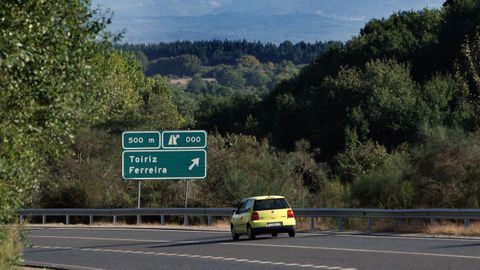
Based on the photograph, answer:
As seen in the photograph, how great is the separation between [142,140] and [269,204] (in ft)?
50.2

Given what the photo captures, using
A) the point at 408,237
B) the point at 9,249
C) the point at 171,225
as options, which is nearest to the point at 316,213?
the point at 408,237

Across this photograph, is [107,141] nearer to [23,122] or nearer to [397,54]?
[397,54]

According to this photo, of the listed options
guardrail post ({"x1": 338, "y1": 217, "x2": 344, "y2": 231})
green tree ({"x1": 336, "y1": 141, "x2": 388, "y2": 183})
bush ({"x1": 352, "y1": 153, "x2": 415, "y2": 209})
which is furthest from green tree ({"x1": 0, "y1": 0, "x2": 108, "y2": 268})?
green tree ({"x1": 336, "y1": 141, "x2": 388, "y2": 183})

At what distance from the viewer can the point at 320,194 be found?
4516cm

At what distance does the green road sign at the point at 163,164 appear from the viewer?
152ft

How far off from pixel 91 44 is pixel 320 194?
2522cm

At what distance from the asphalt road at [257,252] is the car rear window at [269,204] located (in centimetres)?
95

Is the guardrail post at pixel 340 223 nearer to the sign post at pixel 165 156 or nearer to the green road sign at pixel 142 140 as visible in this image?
the sign post at pixel 165 156

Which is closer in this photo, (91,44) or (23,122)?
(23,122)

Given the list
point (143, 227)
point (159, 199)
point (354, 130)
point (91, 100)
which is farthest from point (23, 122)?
point (354, 130)

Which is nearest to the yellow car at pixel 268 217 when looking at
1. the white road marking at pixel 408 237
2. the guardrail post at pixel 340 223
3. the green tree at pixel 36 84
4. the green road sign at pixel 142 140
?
the white road marking at pixel 408 237

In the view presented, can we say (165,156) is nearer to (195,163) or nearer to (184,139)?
(184,139)

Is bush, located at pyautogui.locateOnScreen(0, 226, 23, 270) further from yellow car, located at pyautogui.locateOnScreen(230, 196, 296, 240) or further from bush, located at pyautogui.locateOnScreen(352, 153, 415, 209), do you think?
bush, located at pyautogui.locateOnScreen(352, 153, 415, 209)

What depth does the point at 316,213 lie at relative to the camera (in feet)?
119
